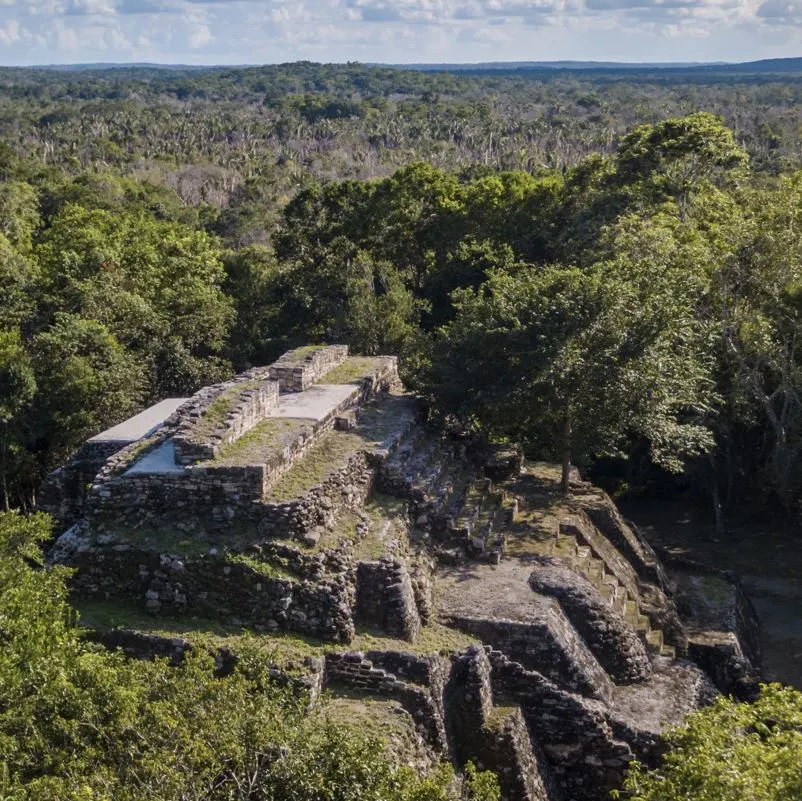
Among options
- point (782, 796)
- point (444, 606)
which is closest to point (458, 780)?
point (444, 606)

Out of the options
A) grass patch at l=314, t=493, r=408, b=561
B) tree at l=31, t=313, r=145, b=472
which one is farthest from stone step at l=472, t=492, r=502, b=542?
tree at l=31, t=313, r=145, b=472

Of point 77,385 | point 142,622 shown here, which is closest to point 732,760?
point 142,622

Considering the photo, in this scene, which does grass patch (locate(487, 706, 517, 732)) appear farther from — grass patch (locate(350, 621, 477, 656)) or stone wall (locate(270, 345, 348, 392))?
stone wall (locate(270, 345, 348, 392))

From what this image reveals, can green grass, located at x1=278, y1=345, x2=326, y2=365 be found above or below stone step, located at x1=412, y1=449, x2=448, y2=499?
above

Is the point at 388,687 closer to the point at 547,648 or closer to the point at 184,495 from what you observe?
the point at 547,648

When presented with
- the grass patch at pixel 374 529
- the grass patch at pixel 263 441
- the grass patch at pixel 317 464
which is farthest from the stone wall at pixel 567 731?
the grass patch at pixel 263 441
